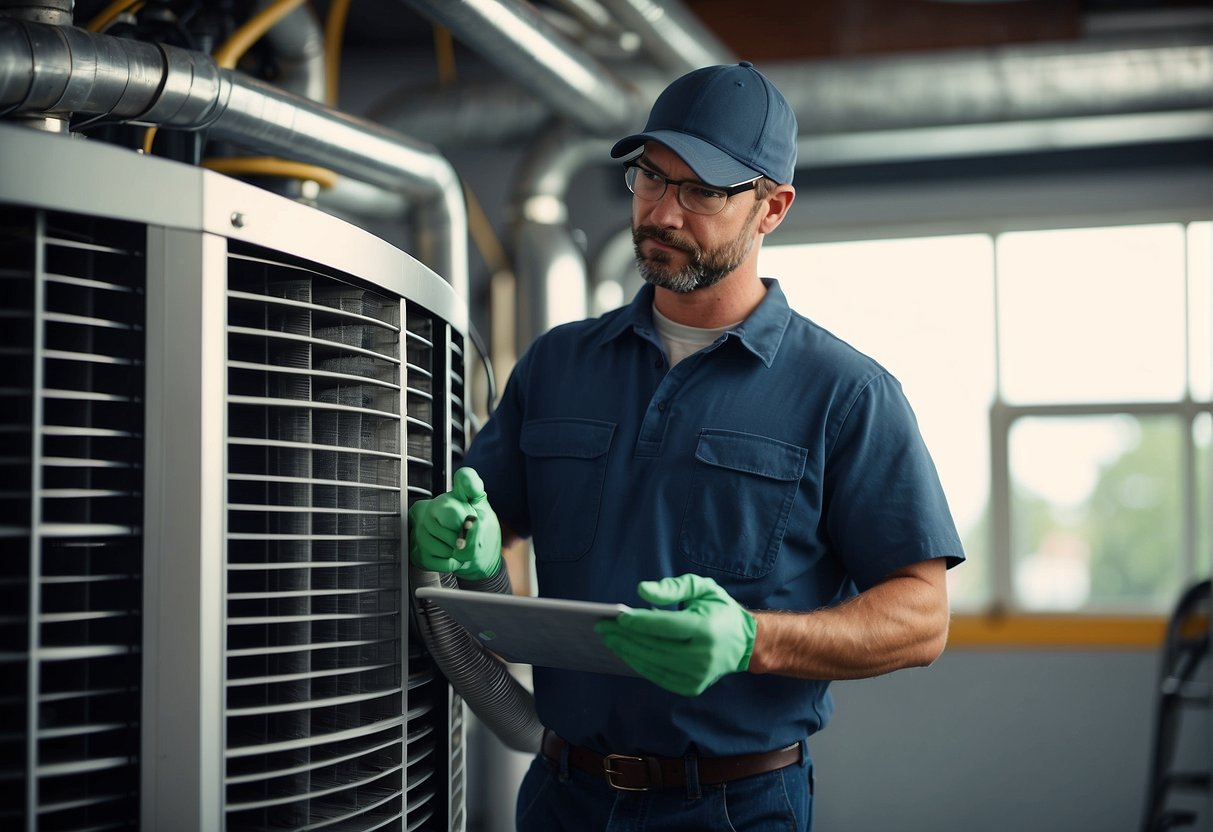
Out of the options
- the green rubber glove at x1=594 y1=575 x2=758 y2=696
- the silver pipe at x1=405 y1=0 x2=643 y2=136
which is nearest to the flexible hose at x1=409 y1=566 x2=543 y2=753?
the green rubber glove at x1=594 y1=575 x2=758 y2=696

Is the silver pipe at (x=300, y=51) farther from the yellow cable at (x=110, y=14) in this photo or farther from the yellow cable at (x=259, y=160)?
the yellow cable at (x=110, y=14)

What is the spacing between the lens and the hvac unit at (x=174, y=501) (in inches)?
38.4

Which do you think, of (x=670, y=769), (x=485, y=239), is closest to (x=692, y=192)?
(x=670, y=769)

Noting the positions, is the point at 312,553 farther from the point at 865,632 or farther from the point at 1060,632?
the point at 1060,632

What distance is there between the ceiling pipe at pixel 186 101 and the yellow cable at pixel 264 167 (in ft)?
0.18

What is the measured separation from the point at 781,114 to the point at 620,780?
0.88 metres

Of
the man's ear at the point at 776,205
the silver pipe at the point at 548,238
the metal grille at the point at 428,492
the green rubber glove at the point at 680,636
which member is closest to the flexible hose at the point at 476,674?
the metal grille at the point at 428,492

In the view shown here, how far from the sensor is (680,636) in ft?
3.80

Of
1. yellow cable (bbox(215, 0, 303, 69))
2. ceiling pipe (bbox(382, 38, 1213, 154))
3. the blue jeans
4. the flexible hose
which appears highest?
ceiling pipe (bbox(382, 38, 1213, 154))

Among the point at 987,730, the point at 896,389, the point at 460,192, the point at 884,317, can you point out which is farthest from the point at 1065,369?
the point at 896,389

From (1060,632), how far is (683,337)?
2.89m

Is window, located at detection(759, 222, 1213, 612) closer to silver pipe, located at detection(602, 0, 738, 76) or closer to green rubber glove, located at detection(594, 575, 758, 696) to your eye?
silver pipe, located at detection(602, 0, 738, 76)

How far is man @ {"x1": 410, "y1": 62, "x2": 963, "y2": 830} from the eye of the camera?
1.39 meters

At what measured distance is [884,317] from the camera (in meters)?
4.24
